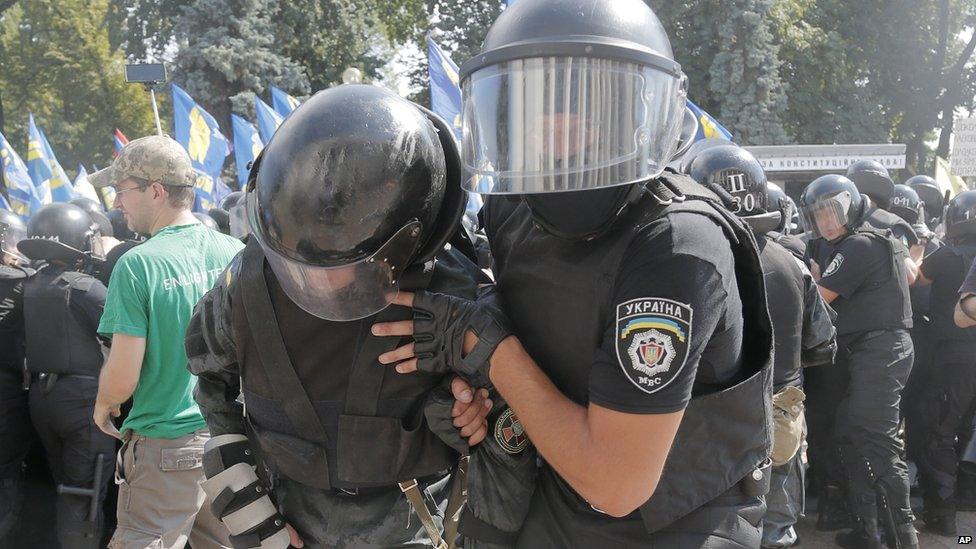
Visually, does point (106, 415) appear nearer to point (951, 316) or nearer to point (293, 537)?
point (293, 537)

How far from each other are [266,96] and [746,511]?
16471mm

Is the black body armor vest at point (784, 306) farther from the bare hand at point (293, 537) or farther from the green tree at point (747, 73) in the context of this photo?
the green tree at point (747, 73)

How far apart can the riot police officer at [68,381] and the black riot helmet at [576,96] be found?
11.5 feet

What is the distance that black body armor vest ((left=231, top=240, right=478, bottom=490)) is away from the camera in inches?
76.7

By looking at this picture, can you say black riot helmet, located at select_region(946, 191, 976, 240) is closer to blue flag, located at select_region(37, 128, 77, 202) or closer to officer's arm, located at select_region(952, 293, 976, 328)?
officer's arm, located at select_region(952, 293, 976, 328)

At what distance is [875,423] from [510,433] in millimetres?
3646

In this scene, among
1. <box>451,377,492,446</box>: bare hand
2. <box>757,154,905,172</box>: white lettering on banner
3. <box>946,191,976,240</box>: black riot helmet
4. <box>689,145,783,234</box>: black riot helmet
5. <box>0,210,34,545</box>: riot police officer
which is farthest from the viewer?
<box>757,154,905,172</box>: white lettering on banner

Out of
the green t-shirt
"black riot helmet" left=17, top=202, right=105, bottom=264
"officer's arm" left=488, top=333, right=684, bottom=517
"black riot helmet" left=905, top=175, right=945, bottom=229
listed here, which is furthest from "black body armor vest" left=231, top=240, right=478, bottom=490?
"black riot helmet" left=905, top=175, right=945, bottom=229

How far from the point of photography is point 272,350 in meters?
1.97

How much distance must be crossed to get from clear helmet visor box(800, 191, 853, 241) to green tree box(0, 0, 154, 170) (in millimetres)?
28415

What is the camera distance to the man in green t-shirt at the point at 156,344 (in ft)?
11.0

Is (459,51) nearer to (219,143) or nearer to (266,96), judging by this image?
(266,96)

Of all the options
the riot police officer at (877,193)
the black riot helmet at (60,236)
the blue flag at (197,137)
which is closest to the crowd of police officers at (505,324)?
the black riot helmet at (60,236)

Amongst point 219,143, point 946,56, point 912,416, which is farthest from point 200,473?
point 946,56
